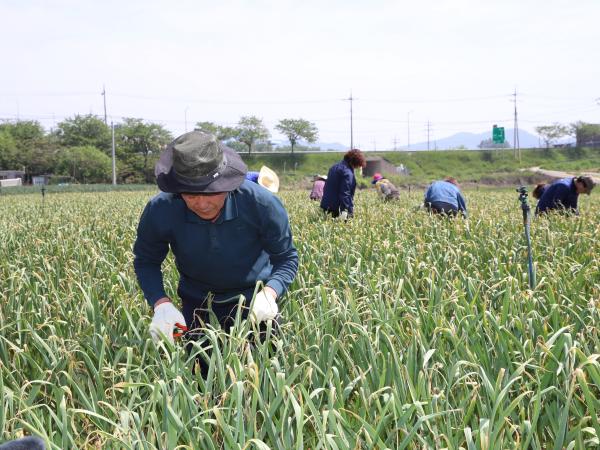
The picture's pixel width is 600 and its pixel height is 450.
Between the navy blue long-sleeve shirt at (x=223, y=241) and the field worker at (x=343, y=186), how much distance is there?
5.36 metres

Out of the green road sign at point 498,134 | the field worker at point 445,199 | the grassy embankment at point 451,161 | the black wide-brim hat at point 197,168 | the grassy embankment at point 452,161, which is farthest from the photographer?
Result: the grassy embankment at point 451,161

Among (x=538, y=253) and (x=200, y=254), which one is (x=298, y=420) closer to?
(x=200, y=254)

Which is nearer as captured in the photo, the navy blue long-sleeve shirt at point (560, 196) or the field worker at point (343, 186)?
the navy blue long-sleeve shirt at point (560, 196)

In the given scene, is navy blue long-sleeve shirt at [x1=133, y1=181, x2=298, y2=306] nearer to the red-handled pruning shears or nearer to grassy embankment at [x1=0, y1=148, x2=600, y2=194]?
the red-handled pruning shears

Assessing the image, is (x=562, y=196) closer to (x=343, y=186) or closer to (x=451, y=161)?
(x=343, y=186)

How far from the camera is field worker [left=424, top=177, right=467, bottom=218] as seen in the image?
27.2 ft

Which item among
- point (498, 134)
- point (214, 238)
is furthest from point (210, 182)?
point (498, 134)

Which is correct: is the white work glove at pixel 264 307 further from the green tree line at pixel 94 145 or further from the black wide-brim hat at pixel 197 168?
the green tree line at pixel 94 145

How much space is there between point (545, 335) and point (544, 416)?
1.67 ft

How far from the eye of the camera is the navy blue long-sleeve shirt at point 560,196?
8.05m

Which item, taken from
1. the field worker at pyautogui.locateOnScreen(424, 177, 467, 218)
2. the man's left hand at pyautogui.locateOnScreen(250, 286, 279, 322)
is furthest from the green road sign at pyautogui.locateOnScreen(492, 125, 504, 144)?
the man's left hand at pyautogui.locateOnScreen(250, 286, 279, 322)

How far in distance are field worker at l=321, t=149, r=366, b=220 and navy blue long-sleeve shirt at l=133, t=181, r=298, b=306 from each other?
536cm

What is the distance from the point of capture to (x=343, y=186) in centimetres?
854

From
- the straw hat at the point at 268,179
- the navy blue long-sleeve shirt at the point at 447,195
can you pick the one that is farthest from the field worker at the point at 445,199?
the straw hat at the point at 268,179
